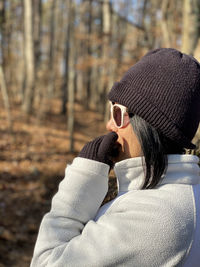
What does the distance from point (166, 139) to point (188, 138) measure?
9cm

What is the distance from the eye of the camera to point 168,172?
1.17 meters

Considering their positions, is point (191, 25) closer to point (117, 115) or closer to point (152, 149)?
point (117, 115)

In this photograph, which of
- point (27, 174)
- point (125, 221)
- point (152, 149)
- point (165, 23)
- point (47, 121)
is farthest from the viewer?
point (47, 121)

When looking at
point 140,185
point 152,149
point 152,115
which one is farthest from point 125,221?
point 152,115

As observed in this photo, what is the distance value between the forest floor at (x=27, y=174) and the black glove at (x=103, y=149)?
1.03ft

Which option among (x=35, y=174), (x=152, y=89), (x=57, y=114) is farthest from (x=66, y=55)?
(x=152, y=89)

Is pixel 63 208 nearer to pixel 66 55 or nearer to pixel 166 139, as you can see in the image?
pixel 166 139

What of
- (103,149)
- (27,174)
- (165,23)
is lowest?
(27,174)

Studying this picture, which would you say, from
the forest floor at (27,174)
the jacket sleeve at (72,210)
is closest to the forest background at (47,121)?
the forest floor at (27,174)

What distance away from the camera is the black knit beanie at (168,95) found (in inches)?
44.9

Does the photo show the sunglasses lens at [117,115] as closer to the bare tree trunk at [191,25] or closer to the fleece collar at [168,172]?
the fleece collar at [168,172]

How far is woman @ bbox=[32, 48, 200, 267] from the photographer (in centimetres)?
102

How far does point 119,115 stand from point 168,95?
9.5 inches

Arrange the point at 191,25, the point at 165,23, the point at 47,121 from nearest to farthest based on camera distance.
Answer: the point at 191,25, the point at 165,23, the point at 47,121
